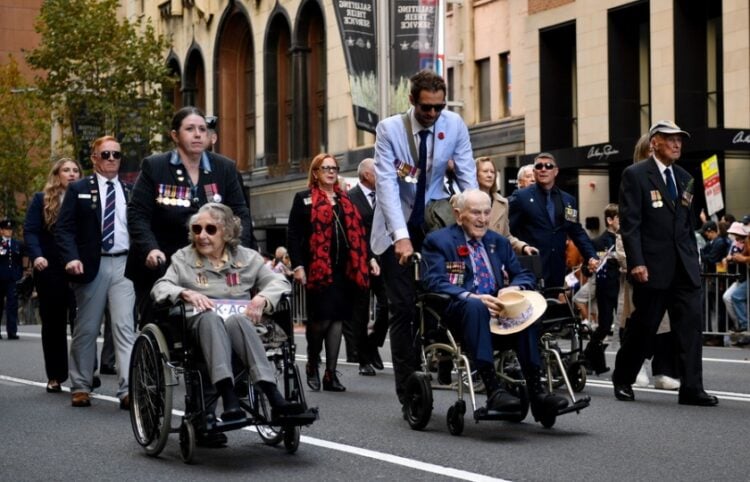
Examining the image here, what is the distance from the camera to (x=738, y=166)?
28.8 metres

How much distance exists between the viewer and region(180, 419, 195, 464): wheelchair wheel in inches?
347

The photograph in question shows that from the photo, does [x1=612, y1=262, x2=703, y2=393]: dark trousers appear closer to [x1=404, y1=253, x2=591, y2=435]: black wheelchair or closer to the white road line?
[x1=404, y1=253, x2=591, y2=435]: black wheelchair

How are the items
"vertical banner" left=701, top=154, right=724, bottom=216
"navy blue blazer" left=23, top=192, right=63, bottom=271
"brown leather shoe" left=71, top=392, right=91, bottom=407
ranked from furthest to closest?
"vertical banner" left=701, top=154, right=724, bottom=216 < "navy blue blazer" left=23, top=192, right=63, bottom=271 < "brown leather shoe" left=71, top=392, right=91, bottom=407

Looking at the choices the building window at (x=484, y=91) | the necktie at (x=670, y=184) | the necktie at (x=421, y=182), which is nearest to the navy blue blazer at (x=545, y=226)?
the necktie at (x=670, y=184)

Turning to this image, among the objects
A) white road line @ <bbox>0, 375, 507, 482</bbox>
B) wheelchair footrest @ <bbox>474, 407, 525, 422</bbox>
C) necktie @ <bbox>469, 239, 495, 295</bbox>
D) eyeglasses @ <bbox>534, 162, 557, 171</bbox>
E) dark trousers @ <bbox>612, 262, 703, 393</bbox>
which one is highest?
eyeglasses @ <bbox>534, 162, 557, 171</bbox>

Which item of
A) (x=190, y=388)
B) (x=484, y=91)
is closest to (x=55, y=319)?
(x=190, y=388)

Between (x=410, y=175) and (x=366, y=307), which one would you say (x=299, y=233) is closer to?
(x=366, y=307)

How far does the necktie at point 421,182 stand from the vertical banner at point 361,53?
17.4 metres

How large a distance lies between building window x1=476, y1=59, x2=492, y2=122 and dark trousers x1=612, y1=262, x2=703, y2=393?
26.8 metres

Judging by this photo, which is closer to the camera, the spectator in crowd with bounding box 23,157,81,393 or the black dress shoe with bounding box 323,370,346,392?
the black dress shoe with bounding box 323,370,346,392

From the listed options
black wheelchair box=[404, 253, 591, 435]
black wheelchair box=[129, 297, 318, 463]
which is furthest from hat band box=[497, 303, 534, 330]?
black wheelchair box=[129, 297, 318, 463]

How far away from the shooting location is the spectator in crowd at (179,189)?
34.9 feet

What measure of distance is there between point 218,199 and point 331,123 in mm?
37458

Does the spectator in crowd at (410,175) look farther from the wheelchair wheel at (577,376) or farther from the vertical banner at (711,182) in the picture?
the vertical banner at (711,182)
